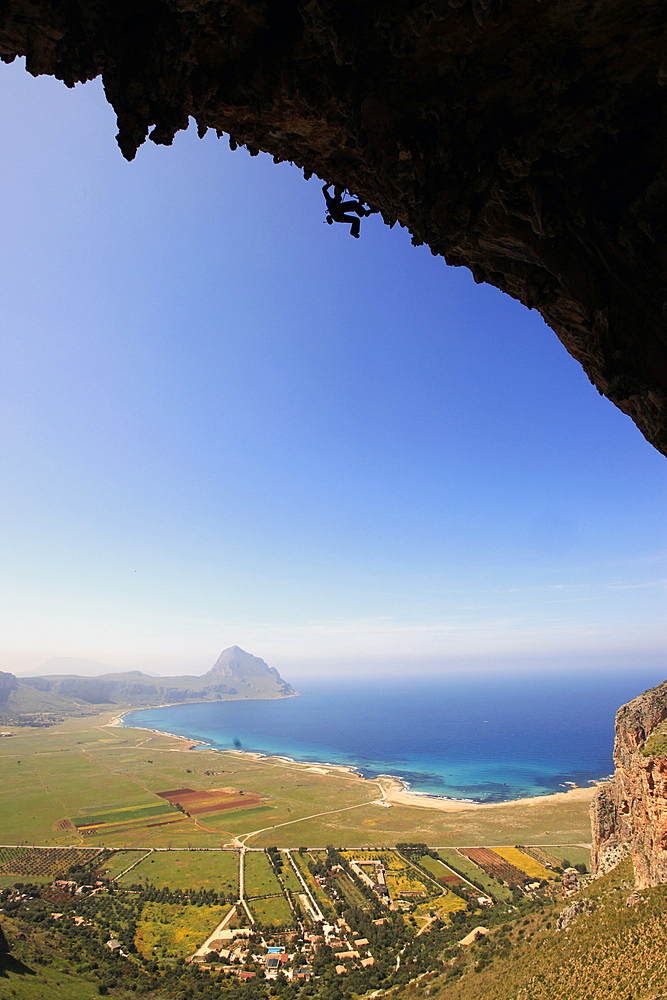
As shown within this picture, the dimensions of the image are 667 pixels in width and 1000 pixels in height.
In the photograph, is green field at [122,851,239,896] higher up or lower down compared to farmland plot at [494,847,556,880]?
lower down

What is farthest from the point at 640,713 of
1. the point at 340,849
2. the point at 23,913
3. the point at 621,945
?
the point at 23,913

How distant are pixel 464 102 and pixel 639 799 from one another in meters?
31.4

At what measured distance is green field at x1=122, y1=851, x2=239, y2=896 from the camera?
174 ft

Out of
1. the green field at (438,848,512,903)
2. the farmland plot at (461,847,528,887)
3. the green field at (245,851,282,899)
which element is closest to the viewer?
the green field at (438,848,512,903)

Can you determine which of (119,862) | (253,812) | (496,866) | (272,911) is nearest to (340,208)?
(272,911)

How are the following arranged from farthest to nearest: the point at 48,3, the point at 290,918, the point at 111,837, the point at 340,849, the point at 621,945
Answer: the point at 111,837, the point at 340,849, the point at 290,918, the point at 621,945, the point at 48,3

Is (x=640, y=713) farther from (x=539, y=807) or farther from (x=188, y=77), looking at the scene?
(x=539, y=807)

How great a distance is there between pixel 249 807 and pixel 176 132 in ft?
341

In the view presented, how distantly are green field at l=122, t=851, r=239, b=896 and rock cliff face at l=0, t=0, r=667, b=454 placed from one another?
6663 cm

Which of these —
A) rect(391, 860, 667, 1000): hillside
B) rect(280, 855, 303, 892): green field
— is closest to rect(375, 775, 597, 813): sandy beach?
rect(280, 855, 303, 892): green field

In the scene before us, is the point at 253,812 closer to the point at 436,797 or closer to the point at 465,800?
the point at 436,797

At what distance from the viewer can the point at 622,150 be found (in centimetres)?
752

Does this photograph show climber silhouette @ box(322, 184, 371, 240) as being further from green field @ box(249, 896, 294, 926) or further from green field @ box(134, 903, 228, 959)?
green field @ box(249, 896, 294, 926)

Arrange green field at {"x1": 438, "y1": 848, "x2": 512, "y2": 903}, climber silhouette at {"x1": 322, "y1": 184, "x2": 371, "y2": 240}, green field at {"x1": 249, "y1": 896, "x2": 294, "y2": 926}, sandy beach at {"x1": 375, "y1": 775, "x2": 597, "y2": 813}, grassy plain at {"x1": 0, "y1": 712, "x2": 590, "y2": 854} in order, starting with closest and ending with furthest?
climber silhouette at {"x1": 322, "y1": 184, "x2": 371, "y2": 240}
green field at {"x1": 249, "y1": 896, "x2": 294, "y2": 926}
green field at {"x1": 438, "y1": 848, "x2": 512, "y2": 903}
grassy plain at {"x1": 0, "y1": 712, "x2": 590, "y2": 854}
sandy beach at {"x1": 375, "y1": 775, "x2": 597, "y2": 813}
